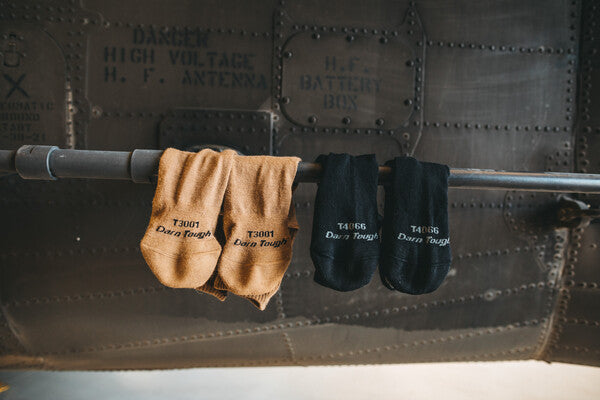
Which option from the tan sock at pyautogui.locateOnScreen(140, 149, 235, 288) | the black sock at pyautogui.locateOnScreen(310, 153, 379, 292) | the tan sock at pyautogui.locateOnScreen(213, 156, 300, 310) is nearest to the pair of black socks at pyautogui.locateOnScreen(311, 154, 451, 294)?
the black sock at pyautogui.locateOnScreen(310, 153, 379, 292)

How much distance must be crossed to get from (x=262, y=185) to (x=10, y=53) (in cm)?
164

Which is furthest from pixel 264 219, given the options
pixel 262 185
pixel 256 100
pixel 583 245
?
pixel 583 245

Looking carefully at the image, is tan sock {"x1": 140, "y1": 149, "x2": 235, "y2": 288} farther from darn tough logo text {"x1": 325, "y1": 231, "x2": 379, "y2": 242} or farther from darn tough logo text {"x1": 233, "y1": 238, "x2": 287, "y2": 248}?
darn tough logo text {"x1": 325, "y1": 231, "x2": 379, "y2": 242}

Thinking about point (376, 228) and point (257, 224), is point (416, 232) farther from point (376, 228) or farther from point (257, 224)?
point (257, 224)

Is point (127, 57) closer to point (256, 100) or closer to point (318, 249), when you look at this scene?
point (256, 100)

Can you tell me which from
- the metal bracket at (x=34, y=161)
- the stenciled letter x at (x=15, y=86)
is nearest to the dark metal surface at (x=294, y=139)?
the stenciled letter x at (x=15, y=86)

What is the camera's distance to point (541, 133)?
82.8 inches

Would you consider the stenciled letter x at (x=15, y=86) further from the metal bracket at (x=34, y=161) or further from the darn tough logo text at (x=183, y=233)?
the darn tough logo text at (x=183, y=233)

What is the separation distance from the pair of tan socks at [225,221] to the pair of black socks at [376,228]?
0.45 ft

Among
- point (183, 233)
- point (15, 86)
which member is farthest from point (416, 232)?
point (15, 86)

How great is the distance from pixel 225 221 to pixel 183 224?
0.14m

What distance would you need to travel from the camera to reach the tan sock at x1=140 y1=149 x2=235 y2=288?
3.88 feet

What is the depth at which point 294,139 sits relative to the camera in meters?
2.02

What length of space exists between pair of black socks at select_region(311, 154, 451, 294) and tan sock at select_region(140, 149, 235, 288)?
0.35 m
